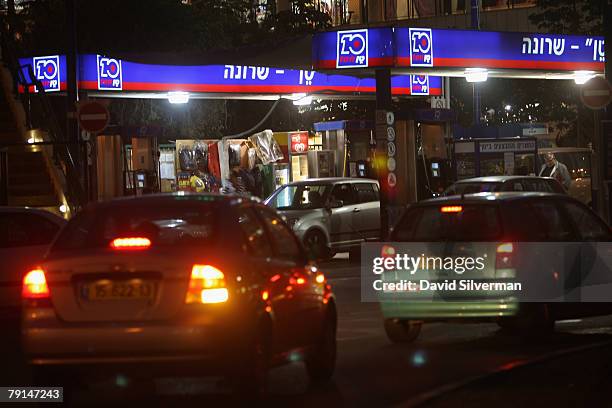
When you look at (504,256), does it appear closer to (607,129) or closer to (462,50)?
(607,129)

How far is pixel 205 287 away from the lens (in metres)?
8.99

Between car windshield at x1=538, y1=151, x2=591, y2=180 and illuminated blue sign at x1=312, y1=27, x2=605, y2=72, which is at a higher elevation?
illuminated blue sign at x1=312, y1=27, x2=605, y2=72

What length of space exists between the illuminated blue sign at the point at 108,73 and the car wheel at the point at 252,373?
2102 cm

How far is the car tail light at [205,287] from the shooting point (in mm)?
8984

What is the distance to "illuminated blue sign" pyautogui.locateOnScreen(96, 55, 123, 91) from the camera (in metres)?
29.8

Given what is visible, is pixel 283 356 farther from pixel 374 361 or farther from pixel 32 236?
pixel 32 236

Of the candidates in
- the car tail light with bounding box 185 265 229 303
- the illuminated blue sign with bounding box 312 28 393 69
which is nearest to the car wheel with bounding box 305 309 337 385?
the car tail light with bounding box 185 265 229 303

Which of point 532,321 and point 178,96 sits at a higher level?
point 178,96

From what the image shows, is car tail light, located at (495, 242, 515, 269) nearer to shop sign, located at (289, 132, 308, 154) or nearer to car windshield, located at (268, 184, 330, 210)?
car windshield, located at (268, 184, 330, 210)

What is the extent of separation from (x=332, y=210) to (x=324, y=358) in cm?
1516

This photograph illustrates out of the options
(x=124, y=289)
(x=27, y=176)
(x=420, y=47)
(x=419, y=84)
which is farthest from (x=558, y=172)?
(x=124, y=289)

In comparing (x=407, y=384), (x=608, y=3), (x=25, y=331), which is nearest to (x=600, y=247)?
(x=407, y=384)

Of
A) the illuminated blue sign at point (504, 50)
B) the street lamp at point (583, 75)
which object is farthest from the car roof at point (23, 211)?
the street lamp at point (583, 75)

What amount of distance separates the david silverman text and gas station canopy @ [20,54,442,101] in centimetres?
1537
